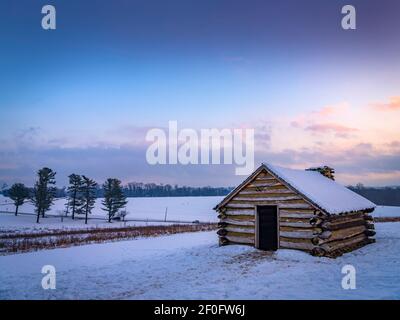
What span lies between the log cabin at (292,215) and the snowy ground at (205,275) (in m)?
0.69

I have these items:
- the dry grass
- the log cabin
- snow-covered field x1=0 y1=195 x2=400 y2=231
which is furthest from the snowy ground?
snow-covered field x1=0 y1=195 x2=400 y2=231

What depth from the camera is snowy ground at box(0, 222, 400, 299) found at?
32.6ft

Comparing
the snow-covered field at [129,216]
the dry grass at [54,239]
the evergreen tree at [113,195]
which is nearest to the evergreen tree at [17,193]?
the snow-covered field at [129,216]

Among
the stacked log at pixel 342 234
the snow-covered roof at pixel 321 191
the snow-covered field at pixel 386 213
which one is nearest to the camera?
the stacked log at pixel 342 234

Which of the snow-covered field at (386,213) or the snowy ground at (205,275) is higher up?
the snowy ground at (205,275)

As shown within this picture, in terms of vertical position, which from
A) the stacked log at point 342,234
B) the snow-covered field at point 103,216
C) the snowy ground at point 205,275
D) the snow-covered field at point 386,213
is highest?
the stacked log at point 342,234

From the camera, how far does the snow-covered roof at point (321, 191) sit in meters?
15.5

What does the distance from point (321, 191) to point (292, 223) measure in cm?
291

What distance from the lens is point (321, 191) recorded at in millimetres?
17453

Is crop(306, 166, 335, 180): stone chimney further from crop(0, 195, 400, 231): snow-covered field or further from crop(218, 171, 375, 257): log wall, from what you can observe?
crop(0, 195, 400, 231): snow-covered field

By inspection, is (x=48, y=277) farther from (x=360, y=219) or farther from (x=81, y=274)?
(x=360, y=219)

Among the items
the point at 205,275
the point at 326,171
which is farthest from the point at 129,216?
the point at 205,275

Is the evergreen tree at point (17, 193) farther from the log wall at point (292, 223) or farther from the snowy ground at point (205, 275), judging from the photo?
the log wall at point (292, 223)
